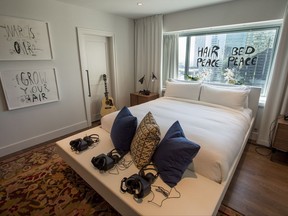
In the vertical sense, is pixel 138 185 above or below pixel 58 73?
below

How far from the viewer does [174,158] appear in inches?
50.5

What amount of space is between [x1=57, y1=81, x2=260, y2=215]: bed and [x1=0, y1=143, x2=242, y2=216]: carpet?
0.91 feet

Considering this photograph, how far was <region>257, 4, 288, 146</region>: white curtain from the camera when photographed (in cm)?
224

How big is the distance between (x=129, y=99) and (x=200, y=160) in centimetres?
307

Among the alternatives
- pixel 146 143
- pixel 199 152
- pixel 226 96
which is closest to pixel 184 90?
pixel 226 96

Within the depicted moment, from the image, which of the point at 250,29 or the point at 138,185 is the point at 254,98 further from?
the point at 138,185

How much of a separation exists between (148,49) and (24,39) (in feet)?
7.82

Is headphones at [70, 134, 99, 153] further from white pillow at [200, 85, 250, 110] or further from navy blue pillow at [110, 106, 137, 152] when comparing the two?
white pillow at [200, 85, 250, 110]

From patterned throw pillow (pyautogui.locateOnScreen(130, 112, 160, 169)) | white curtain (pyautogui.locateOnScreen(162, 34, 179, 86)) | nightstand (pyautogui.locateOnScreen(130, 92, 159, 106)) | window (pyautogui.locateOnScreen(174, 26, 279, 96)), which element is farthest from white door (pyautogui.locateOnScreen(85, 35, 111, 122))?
patterned throw pillow (pyautogui.locateOnScreen(130, 112, 160, 169))

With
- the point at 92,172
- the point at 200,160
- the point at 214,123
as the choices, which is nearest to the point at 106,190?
the point at 92,172

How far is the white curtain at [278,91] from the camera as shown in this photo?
224cm

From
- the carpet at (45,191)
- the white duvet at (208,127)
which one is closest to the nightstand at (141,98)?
the white duvet at (208,127)

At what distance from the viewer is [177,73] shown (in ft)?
12.2

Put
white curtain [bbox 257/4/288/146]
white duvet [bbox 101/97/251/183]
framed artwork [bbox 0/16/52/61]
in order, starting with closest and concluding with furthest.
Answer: white duvet [bbox 101/97/251/183], framed artwork [bbox 0/16/52/61], white curtain [bbox 257/4/288/146]
